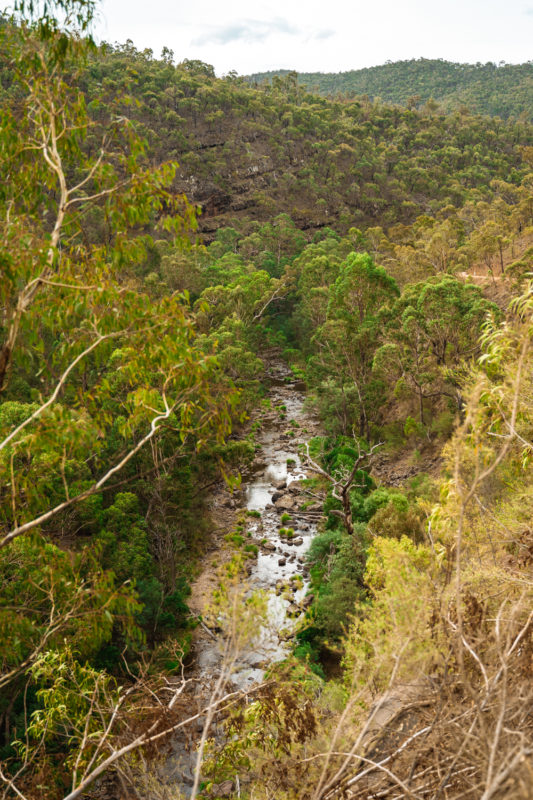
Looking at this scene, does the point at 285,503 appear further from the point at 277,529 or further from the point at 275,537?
the point at 275,537

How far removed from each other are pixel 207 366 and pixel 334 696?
25.0ft

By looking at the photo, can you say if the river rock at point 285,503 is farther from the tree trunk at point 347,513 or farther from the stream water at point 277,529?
the tree trunk at point 347,513

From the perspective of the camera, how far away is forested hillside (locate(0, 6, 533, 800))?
4.25 meters

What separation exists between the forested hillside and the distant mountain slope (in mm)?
78941

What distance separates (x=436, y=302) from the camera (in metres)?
19.1

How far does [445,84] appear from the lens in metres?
141

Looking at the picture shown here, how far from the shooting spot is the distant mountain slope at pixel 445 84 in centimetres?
11630

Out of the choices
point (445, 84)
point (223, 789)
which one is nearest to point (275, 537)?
point (223, 789)

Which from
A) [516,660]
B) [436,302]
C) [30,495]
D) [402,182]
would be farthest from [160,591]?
[402,182]

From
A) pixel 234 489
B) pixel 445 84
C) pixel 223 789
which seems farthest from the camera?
pixel 445 84

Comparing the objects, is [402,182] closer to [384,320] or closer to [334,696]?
[384,320]

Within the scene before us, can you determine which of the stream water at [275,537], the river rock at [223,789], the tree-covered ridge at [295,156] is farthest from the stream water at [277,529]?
the tree-covered ridge at [295,156]

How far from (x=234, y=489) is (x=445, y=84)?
528 ft

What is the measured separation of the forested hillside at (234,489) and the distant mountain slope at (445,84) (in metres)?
78.9
